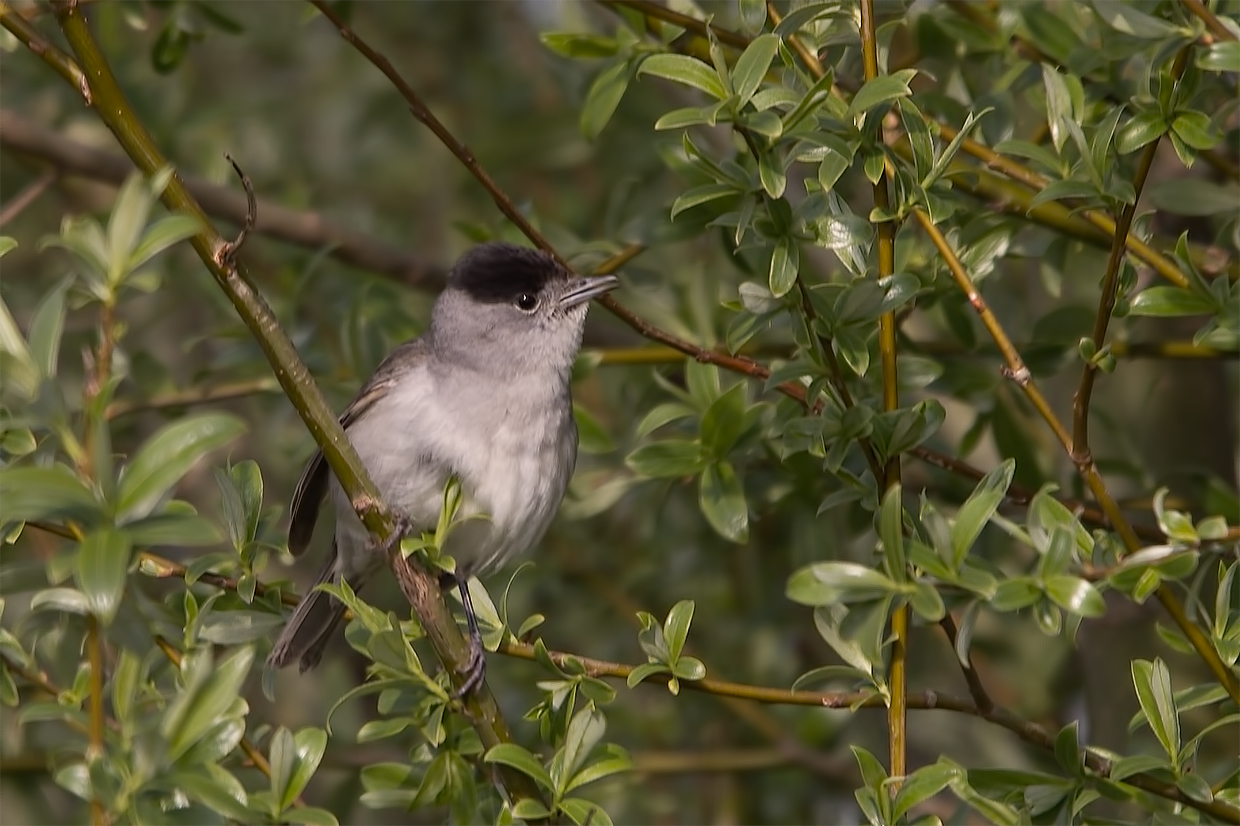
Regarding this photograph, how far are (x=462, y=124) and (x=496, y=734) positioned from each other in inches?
133

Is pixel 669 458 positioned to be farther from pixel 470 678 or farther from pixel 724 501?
pixel 470 678

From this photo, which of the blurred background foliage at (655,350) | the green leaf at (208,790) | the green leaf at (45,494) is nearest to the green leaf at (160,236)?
the green leaf at (45,494)

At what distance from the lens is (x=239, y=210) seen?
3.78 meters

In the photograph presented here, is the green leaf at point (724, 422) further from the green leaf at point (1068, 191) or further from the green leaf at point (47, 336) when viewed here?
the green leaf at point (47, 336)

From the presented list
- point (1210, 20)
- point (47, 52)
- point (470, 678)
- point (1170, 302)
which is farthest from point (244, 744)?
point (1210, 20)

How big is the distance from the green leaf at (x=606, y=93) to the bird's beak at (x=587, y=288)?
0.36m

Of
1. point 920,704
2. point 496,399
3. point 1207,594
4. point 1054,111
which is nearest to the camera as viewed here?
point 920,704

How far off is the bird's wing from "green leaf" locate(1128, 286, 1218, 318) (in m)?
1.61

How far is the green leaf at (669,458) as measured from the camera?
272 centimetres

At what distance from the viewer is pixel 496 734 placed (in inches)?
92.4

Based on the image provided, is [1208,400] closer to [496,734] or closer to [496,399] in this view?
[496,399]

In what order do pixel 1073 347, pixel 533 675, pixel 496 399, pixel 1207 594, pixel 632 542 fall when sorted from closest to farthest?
pixel 1073 347 → pixel 496 399 → pixel 1207 594 → pixel 533 675 → pixel 632 542

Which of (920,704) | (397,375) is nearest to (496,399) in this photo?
(397,375)

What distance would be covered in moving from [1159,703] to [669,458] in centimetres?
98
